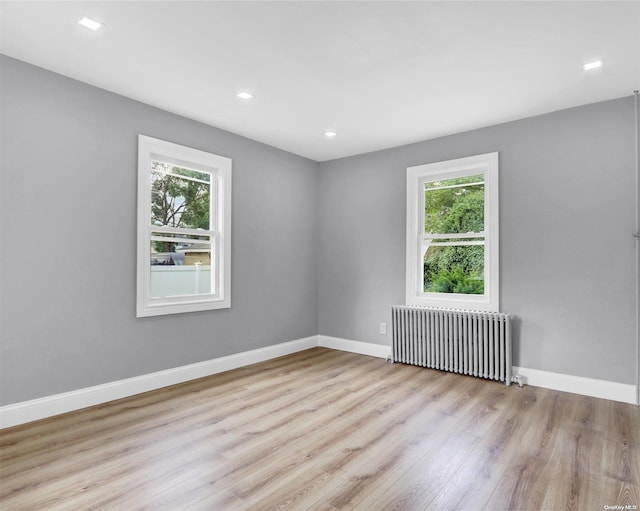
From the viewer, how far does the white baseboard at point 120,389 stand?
8.88ft

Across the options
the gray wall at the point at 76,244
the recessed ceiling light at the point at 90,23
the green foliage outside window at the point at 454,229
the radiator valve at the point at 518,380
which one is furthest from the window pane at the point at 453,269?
the recessed ceiling light at the point at 90,23

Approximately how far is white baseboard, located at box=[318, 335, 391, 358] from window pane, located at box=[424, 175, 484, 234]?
64.2 inches

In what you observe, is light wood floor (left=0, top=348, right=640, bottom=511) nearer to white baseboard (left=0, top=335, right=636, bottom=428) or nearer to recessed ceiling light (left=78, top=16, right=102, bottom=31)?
white baseboard (left=0, top=335, right=636, bottom=428)

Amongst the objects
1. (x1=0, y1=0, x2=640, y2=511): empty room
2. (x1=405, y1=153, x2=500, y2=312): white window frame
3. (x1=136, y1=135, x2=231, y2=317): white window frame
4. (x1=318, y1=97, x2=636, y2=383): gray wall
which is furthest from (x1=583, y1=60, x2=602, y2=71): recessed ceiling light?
(x1=136, y1=135, x2=231, y2=317): white window frame

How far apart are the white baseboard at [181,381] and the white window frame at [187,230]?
62 centimetres

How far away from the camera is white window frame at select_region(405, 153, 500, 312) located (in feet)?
12.9

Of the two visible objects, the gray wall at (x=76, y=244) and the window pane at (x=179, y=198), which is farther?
the window pane at (x=179, y=198)

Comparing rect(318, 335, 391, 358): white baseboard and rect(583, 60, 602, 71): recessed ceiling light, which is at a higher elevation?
rect(583, 60, 602, 71): recessed ceiling light

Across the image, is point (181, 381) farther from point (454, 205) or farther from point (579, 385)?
point (579, 385)

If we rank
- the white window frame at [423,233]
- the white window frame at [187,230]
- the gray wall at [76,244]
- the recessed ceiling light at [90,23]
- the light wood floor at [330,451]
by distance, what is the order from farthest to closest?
1. the white window frame at [423,233]
2. the white window frame at [187,230]
3. the gray wall at [76,244]
4. the recessed ceiling light at [90,23]
5. the light wood floor at [330,451]

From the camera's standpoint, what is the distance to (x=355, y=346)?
500cm

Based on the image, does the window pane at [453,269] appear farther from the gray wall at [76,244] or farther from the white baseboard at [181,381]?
the gray wall at [76,244]

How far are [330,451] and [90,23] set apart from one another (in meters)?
3.12

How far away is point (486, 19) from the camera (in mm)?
2268
